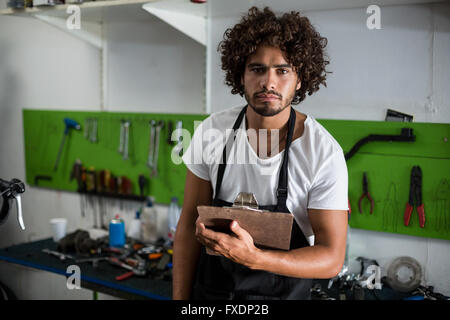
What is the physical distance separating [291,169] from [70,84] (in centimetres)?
179

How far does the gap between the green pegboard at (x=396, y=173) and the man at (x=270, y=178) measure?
41cm

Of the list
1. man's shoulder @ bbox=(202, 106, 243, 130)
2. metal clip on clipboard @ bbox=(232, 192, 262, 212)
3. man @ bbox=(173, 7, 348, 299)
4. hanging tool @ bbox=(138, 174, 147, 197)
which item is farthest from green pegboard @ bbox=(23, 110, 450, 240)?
metal clip on clipboard @ bbox=(232, 192, 262, 212)

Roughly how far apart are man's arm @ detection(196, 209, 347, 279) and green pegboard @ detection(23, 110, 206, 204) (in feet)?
3.38

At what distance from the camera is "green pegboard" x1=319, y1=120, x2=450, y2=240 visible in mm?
1636

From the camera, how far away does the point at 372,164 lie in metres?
1.74

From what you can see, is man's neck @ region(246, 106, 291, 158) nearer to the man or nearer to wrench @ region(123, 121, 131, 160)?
the man

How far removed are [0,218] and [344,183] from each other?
2.97 feet

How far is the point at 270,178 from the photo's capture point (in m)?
1.30

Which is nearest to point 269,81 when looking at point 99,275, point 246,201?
point 246,201

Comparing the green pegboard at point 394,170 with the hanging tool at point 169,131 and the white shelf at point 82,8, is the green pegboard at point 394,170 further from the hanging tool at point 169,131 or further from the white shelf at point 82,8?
the white shelf at point 82,8

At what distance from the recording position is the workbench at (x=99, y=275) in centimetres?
172

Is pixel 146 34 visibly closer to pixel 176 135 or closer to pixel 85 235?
pixel 176 135
